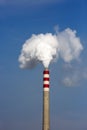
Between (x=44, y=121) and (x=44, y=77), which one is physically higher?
(x=44, y=77)

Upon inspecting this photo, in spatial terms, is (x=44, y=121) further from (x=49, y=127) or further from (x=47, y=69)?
(x=47, y=69)

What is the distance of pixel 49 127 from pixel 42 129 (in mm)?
712

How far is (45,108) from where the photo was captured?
31.7 m

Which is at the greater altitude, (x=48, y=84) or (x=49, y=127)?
(x=48, y=84)

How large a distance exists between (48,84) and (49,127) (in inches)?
159

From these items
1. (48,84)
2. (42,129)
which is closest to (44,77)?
(48,84)

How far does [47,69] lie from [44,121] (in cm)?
510

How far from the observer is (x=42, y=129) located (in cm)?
3206

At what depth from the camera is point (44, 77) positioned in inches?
1265

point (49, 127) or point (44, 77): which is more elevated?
point (44, 77)

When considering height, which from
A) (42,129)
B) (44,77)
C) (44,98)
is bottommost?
(42,129)

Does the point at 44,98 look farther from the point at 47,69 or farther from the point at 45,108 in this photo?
the point at 47,69

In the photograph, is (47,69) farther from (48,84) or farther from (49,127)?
(49,127)

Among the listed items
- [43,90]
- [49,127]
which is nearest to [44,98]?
[43,90]
